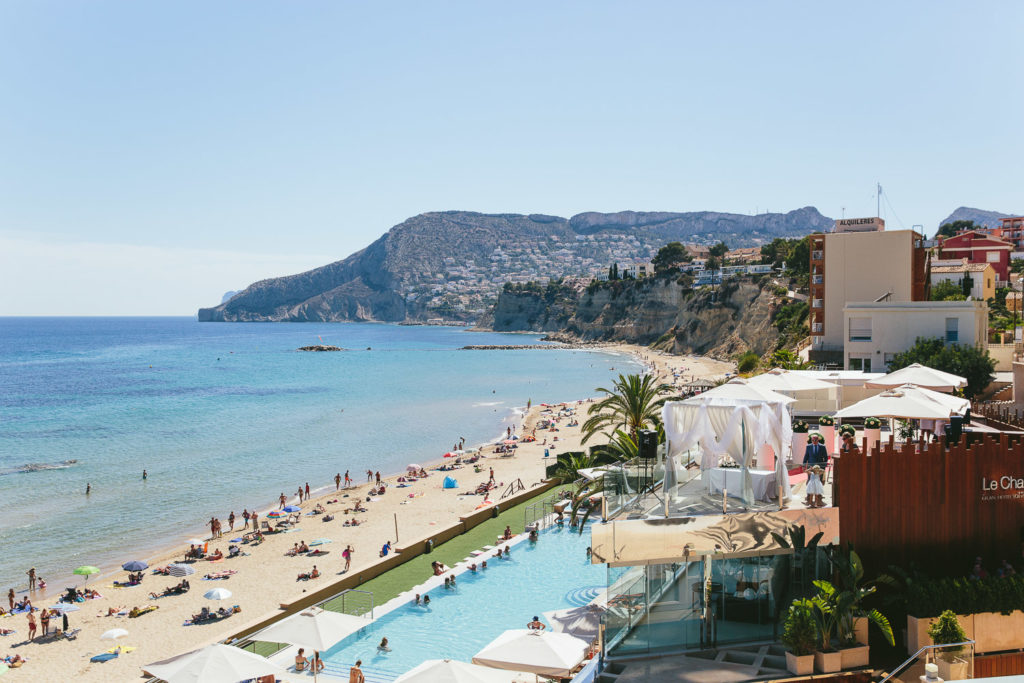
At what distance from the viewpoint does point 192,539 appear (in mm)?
27891

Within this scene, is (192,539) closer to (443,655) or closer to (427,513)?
(427,513)

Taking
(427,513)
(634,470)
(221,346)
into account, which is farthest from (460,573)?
(221,346)

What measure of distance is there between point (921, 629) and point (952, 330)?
27.4 m

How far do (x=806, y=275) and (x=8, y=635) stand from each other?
8434 centimetres

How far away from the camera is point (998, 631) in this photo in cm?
982

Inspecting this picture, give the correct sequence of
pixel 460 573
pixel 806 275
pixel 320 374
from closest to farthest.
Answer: pixel 460 573, pixel 806 275, pixel 320 374

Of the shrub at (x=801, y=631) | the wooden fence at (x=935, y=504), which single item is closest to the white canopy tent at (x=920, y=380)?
the wooden fence at (x=935, y=504)

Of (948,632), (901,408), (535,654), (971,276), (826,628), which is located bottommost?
(535,654)

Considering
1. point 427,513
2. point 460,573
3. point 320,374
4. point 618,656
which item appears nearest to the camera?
point 618,656

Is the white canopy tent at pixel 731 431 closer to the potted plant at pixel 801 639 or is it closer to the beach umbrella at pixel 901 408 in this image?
the potted plant at pixel 801 639

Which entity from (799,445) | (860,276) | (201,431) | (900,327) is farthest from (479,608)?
(201,431)

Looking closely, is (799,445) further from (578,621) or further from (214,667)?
(214,667)

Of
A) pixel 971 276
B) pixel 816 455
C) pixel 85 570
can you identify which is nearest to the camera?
pixel 816 455

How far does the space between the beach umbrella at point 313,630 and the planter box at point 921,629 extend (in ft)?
32.4
